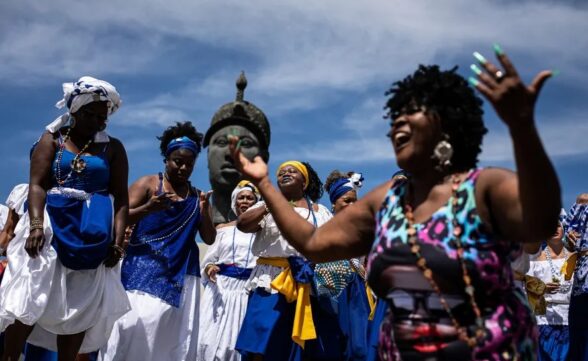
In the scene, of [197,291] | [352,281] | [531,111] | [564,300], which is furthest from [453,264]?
[564,300]

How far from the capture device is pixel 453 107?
271cm

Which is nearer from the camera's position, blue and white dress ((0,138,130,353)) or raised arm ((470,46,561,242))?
raised arm ((470,46,561,242))

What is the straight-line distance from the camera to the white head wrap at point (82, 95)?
5.28 metres

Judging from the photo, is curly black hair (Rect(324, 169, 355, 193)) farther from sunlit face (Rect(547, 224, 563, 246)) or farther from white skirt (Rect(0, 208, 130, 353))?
white skirt (Rect(0, 208, 130, 353))

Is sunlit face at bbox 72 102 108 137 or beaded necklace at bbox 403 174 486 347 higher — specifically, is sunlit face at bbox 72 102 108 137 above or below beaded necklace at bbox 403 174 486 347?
above

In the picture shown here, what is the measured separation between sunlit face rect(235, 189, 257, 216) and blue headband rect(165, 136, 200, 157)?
1.04 metres

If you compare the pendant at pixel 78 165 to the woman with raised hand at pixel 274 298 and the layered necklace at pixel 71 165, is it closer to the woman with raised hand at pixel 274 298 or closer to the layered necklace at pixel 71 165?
the layered necklace at pixel 71 165

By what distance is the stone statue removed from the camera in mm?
15914

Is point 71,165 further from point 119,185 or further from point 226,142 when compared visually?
point 226,142

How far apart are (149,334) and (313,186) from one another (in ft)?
8.02

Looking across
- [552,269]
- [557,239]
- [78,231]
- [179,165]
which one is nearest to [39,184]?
[78,231]

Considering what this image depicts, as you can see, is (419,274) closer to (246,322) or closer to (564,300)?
(246,322)

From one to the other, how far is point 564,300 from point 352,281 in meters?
3.71

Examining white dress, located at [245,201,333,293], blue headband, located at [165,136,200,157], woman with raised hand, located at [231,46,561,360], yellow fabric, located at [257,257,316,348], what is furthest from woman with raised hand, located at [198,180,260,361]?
woman with raised hand, located at [231,46,561,360]
